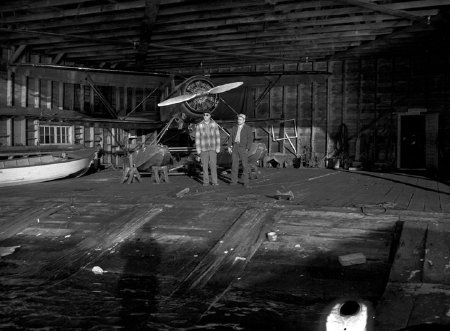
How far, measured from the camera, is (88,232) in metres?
7.06

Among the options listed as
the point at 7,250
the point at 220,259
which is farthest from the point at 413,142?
the point at 7,250

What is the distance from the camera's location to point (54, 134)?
15.5m

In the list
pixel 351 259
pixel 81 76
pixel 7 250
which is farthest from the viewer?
pixel 81 76

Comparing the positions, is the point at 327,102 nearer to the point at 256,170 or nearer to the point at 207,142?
the point at 256,170

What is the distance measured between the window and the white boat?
1.89m

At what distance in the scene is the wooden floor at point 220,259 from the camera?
4.57 metres

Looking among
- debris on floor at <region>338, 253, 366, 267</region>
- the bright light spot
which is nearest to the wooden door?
debris on floor at <region>338, 253, 366, 267</region>

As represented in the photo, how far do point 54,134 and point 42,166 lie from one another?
4593 millimetres

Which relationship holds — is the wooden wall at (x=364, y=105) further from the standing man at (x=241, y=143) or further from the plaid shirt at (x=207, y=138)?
the plaid shirt at (x=207, y=138)

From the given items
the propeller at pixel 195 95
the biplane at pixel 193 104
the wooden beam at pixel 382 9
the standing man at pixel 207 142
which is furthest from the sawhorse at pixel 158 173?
the wooden beam at pixel 382 9

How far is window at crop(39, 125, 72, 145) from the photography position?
14914 millimetres

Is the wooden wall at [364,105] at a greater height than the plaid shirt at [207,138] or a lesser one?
greater

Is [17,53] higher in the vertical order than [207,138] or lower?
higher

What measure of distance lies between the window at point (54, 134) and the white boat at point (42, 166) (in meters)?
1.89
